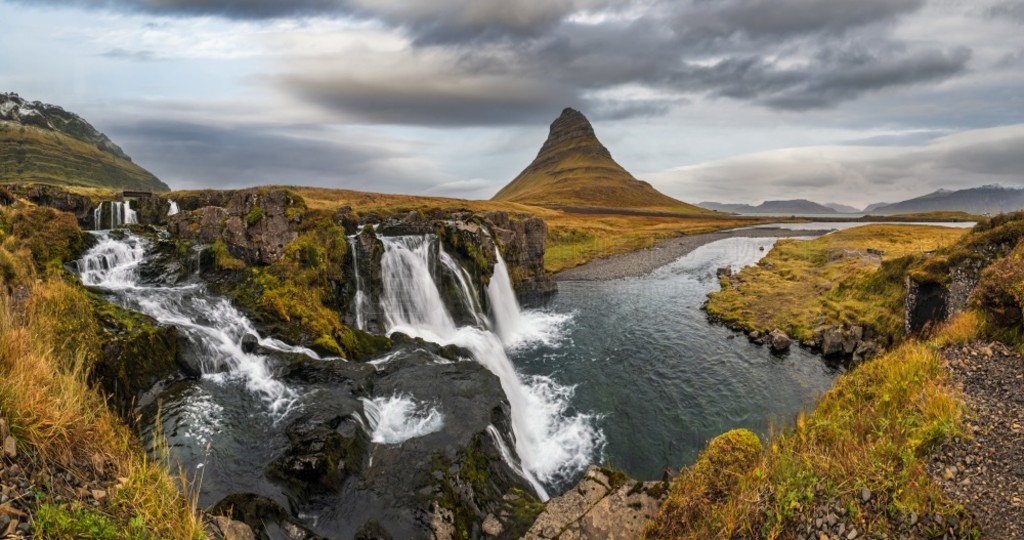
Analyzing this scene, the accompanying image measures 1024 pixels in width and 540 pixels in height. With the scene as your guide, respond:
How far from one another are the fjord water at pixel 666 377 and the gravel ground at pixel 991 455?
12.2 ft

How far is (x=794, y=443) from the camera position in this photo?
359 inches

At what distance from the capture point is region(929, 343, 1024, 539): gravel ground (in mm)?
6488

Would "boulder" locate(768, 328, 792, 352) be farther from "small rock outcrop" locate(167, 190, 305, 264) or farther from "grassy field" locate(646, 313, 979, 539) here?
"small rock outcrop" locate(167, 190, 305, 264)

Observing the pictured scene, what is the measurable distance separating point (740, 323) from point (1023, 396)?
27.7m

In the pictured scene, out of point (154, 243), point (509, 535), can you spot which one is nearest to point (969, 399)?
point (509, 535)

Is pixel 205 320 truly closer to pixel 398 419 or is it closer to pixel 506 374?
pixel 398 419

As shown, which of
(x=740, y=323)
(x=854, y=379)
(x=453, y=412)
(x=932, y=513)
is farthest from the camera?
(x=740, y=323)

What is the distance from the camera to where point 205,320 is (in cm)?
1927

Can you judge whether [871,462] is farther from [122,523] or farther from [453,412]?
[453,412]

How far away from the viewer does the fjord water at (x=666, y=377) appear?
20.2 metres

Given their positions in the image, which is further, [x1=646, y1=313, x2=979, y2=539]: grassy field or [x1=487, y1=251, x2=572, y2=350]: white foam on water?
[x1=487, y1=251, x2=572, y2=350]: white foam on water

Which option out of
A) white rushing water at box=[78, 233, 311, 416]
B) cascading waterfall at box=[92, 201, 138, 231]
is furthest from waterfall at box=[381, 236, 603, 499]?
cascading waterfall at box=[92, 201, 138, 231]

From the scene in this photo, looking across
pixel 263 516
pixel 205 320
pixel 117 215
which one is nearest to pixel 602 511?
pixel 263 516

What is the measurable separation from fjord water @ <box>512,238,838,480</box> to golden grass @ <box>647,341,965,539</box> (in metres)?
2.72
